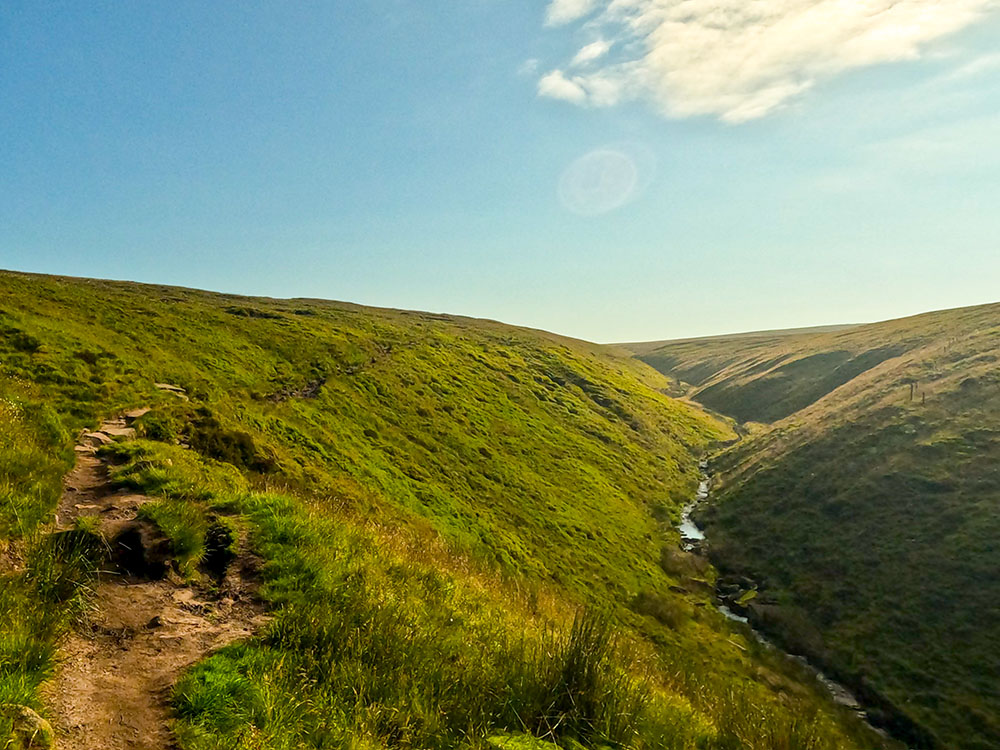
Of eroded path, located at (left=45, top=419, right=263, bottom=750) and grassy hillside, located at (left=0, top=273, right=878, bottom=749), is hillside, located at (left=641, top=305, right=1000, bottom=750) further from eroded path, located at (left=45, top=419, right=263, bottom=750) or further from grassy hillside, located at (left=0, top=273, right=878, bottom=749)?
eroded path, located at (left=45, top=419, right=263, bottom=750)

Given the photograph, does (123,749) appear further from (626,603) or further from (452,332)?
(452,332)

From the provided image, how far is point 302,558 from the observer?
31.1 feet

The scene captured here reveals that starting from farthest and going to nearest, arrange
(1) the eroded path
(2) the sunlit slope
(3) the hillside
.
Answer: (3) the hillside < (2) the sunlit slope < (1) the eroded path

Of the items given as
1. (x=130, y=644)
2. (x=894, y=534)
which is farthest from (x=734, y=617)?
(x=130, y=644)

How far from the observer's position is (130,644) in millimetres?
6930

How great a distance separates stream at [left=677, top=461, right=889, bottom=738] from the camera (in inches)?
978

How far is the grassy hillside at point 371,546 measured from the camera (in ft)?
21.1

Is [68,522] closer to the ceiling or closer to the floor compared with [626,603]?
closer to the ceiling

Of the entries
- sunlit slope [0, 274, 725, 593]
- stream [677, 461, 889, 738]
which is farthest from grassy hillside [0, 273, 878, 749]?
stream [677, 461, 889, 738]

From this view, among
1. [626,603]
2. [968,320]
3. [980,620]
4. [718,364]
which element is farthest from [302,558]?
[718,364]

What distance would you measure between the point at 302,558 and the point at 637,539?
35.4m

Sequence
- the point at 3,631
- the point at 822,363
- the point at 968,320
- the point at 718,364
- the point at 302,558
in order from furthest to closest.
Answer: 1. the point at 718,364
2. the point at 822,363
3. the point at 968,320
4. the point at 302,558
5. the point at 3,631

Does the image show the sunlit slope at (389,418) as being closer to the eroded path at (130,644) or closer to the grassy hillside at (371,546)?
the grassy hillside at (371,546)

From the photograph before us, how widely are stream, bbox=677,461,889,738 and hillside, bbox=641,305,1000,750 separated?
2.53 feet
